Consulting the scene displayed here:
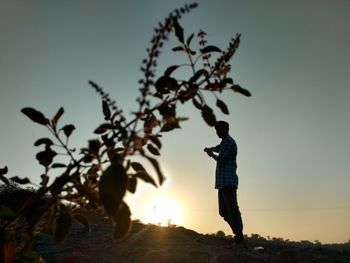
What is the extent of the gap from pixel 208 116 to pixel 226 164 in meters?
6.32

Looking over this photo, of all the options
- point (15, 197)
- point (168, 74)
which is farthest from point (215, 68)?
point (15, 197)

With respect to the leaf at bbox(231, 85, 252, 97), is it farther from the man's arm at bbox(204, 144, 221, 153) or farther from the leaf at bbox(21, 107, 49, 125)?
the man's arm at bbox(204, 144, 221, 153)

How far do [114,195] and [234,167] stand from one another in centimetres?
686

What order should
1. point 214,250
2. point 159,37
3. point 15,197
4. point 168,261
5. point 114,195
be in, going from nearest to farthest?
point 114,195, point 159,37, point 15,197, point 168,261, point 214,250

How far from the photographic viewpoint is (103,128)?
5.98 feet

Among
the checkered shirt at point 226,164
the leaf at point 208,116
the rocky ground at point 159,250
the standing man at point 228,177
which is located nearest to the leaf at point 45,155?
the leaf at point 208,116

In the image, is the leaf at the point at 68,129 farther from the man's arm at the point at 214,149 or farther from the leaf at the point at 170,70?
the man's arm at the point at 214,149

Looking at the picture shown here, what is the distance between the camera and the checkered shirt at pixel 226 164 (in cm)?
780

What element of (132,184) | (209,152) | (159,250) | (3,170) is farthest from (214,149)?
(132,184)

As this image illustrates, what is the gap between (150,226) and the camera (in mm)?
9859

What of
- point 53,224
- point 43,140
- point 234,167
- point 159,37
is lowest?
point 53,224

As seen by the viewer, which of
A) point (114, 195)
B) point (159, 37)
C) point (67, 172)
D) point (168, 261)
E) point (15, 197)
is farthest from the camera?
point (168, 261)

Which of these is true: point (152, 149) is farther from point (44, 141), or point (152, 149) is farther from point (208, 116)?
point (44, 141)

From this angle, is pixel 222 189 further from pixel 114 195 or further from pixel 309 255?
pixel 114 195
